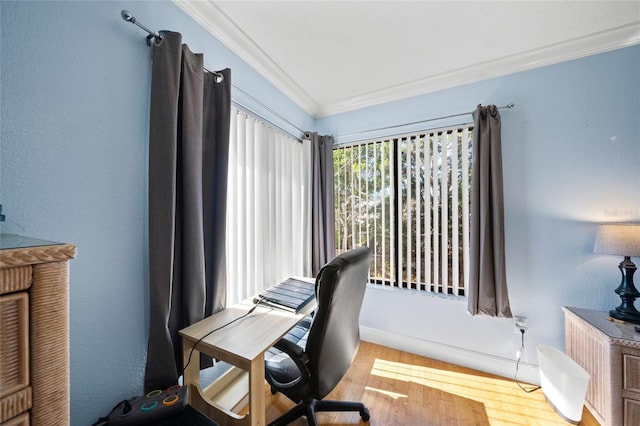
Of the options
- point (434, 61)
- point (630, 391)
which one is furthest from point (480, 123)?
point (630, 391)

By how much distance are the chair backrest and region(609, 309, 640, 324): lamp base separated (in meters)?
1.60

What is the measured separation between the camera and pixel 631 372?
1153 mm

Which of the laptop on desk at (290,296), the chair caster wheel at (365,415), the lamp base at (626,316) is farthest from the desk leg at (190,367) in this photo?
the lamp base at (626,316)

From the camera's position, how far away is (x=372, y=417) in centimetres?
141

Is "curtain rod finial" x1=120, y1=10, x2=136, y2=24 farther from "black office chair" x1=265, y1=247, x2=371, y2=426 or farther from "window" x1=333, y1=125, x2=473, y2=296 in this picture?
"window" x1=333, y1=125, x2=473, y2=296

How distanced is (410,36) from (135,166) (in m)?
1.80

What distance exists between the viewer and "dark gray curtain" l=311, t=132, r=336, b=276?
232cm

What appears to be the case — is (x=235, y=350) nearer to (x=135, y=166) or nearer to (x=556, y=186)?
(x=135, y=166)

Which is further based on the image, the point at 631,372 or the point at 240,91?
the point at 240,91

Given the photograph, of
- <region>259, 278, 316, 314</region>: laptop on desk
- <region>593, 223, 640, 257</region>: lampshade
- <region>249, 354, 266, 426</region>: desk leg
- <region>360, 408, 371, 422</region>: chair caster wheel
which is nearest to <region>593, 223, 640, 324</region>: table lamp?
<region>593, 223, 640, 257</region>: lampshade

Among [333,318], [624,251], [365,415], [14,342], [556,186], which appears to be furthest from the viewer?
[556,186]

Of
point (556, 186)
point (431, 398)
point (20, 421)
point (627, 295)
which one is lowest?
point (431, 398)

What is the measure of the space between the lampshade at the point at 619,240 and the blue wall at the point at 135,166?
0.23 metres

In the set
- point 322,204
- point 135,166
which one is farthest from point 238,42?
point 322,204
